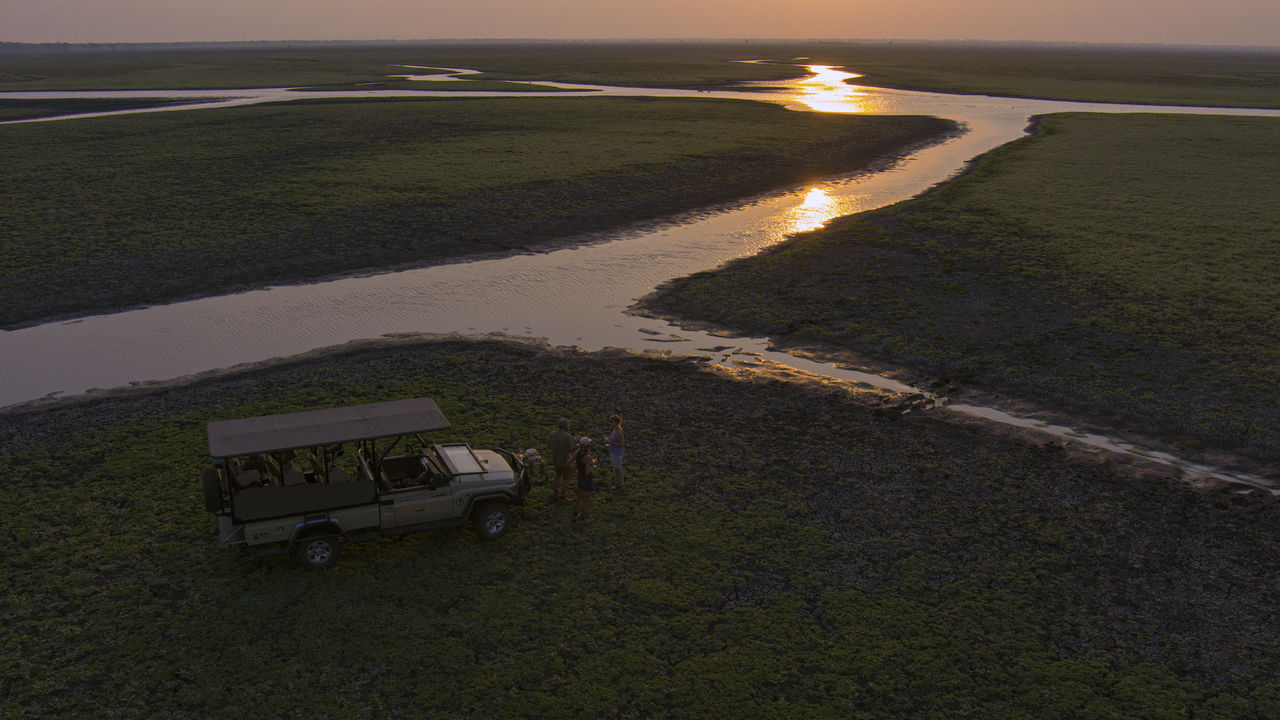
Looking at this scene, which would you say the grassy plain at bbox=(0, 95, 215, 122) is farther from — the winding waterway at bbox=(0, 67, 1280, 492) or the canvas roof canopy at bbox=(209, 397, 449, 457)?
the canvas roof canopy at bbox=(209, 397, 449, 457)

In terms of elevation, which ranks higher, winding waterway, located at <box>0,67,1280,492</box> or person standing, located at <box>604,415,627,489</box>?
person standing, located at <box>604,415,627,489</box>

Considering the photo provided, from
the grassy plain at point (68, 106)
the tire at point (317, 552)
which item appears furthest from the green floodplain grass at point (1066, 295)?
the grassy plain at point (68, 106)

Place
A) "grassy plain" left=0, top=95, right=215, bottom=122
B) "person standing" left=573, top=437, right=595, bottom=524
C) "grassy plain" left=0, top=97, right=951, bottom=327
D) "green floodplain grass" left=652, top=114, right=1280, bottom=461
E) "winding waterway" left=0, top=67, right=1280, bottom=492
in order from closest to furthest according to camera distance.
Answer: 1. "person standing" left=573, top=437, right=595, bottom=524
2. "green floodplain grass" left=652, top=114, right=1280, bottom=461
3. "winding waterway" left=0, top=67, right=1280, bottom=492
4. "grassy plain" left=0, top=97, right=951, bottom=327
5. "grassy plain" left=0, top=95, right=215, bottom=122

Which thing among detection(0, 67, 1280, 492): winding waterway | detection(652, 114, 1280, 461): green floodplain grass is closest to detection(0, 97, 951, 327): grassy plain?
detection(0, 67, 1280, 492): winding waterway

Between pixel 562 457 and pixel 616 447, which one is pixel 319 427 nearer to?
pixel 562 457

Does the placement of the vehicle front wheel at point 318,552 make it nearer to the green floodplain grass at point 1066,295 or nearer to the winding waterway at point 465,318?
the winding waterway at point 465,318

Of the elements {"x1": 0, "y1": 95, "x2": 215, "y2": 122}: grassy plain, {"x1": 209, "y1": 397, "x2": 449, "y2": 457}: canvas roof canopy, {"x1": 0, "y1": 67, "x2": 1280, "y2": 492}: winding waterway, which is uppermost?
{"x1": 209, "y1": 397, "x2": 449, "y2": 457}: canvas roof canopy
